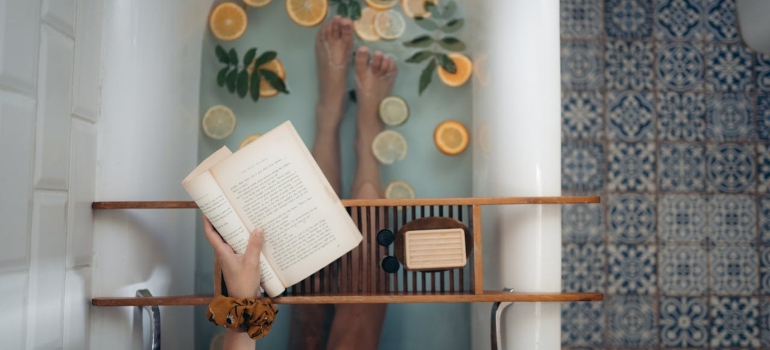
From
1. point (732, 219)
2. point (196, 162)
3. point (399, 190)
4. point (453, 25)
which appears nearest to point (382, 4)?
point (453, 25)

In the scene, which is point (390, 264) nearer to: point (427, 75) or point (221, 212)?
point (221, 212)

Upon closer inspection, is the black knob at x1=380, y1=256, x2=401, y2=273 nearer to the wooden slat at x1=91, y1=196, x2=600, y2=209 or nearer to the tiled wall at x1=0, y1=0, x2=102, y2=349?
the wooden slat at x1=91, y1=196, x2=600, y2=209

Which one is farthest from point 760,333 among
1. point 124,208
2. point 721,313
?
point 124,208

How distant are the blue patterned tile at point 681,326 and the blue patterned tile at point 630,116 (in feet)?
1.50

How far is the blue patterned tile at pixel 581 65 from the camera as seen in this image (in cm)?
182

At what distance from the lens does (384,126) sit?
4.37ft

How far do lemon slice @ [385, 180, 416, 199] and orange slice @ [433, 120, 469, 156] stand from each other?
4.0 inches

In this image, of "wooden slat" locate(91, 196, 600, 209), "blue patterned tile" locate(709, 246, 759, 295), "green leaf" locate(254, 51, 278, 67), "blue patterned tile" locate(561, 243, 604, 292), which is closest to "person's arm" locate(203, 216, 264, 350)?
"wooden slat" locate(91, 196, 600, 209)

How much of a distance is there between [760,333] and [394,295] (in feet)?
4.14

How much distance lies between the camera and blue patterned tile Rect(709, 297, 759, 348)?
1786 millimetres

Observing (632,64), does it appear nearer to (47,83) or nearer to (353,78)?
(353,78)

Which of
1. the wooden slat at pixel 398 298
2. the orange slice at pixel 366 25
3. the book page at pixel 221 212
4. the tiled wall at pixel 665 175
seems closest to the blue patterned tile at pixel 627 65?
the tiled wall at pixel 665 175

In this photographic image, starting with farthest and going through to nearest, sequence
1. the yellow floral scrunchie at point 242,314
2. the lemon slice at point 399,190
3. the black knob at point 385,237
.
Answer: the lemon slice at point 399,190
the black knob at point 385,237
the yellow floral scrunchie at point 242,314

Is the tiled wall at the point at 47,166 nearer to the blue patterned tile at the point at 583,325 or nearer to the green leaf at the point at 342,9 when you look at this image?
the green leaf at the point at 342,9
